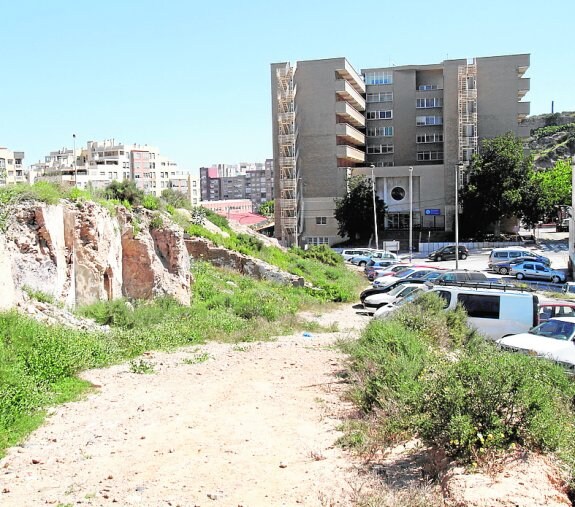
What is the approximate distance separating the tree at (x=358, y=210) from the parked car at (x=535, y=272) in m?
25.8

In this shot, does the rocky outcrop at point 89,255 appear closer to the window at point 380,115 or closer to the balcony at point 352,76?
the balcony at point 352,76

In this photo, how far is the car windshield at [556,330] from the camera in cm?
1593

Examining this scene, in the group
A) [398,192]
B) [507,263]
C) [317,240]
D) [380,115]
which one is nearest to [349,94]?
[380,115]

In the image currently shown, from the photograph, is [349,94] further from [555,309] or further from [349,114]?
[555,309]

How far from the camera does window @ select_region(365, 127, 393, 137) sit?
273 feet

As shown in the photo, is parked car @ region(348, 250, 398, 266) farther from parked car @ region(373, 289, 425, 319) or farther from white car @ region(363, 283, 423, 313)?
parked car @ region(373, 289, 425, 319)

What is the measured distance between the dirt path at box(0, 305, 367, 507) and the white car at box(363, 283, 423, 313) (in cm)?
1174

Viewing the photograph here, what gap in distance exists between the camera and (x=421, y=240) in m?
71.6

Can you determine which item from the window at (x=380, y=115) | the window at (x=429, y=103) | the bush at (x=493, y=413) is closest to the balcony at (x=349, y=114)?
the window at (x=380, y=115)

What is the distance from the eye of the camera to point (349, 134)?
74.6 m

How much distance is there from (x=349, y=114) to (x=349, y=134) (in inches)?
85.3

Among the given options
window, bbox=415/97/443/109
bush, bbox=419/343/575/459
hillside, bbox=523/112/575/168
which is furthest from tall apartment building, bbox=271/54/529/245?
bush, bbox=419/343/575/459

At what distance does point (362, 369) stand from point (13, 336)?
731cm

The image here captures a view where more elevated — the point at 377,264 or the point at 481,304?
the point at 481,304
